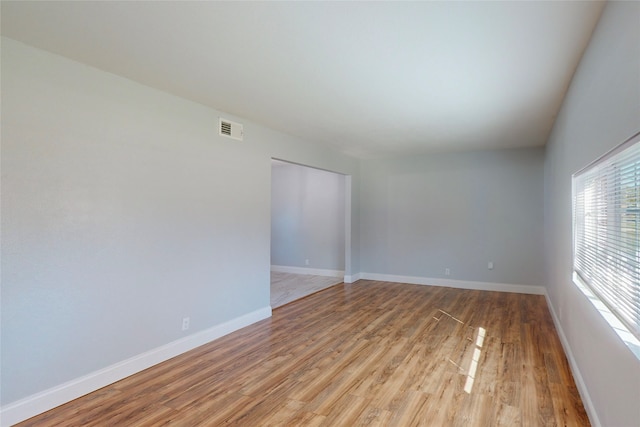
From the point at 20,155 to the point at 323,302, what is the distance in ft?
13.2

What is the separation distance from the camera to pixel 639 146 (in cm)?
147

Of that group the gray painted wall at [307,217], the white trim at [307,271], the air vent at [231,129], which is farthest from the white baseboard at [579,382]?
the gray painted wall at [307,217]

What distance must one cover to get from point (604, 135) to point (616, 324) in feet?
3.33

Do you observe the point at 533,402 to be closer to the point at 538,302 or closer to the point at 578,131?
the point at 578,131

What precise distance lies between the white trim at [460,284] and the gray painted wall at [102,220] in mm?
3732

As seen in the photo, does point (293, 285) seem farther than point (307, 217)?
No

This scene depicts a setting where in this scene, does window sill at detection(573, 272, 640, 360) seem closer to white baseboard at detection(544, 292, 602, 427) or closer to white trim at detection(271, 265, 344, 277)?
white baseboard at detection(544, 292, 602, 427)

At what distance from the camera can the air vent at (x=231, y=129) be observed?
3727 mm

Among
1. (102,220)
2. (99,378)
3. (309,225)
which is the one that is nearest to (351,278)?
(309,225)

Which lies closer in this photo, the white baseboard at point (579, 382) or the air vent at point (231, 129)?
the white baseboard at point (579, 382)

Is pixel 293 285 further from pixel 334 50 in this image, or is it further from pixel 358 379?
pixel 334 50

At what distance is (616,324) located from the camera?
1.70 metres

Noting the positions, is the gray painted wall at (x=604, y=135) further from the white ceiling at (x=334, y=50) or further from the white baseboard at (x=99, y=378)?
the white baseboard at (x=99, y=378)

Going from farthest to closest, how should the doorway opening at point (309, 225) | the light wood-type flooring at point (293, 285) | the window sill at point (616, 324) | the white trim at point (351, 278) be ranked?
the doorway opening at point (309, 225), the white trim at point (351, 278), the light wood-type flooring at point (293, 285), the window sill at point (616, 324)
